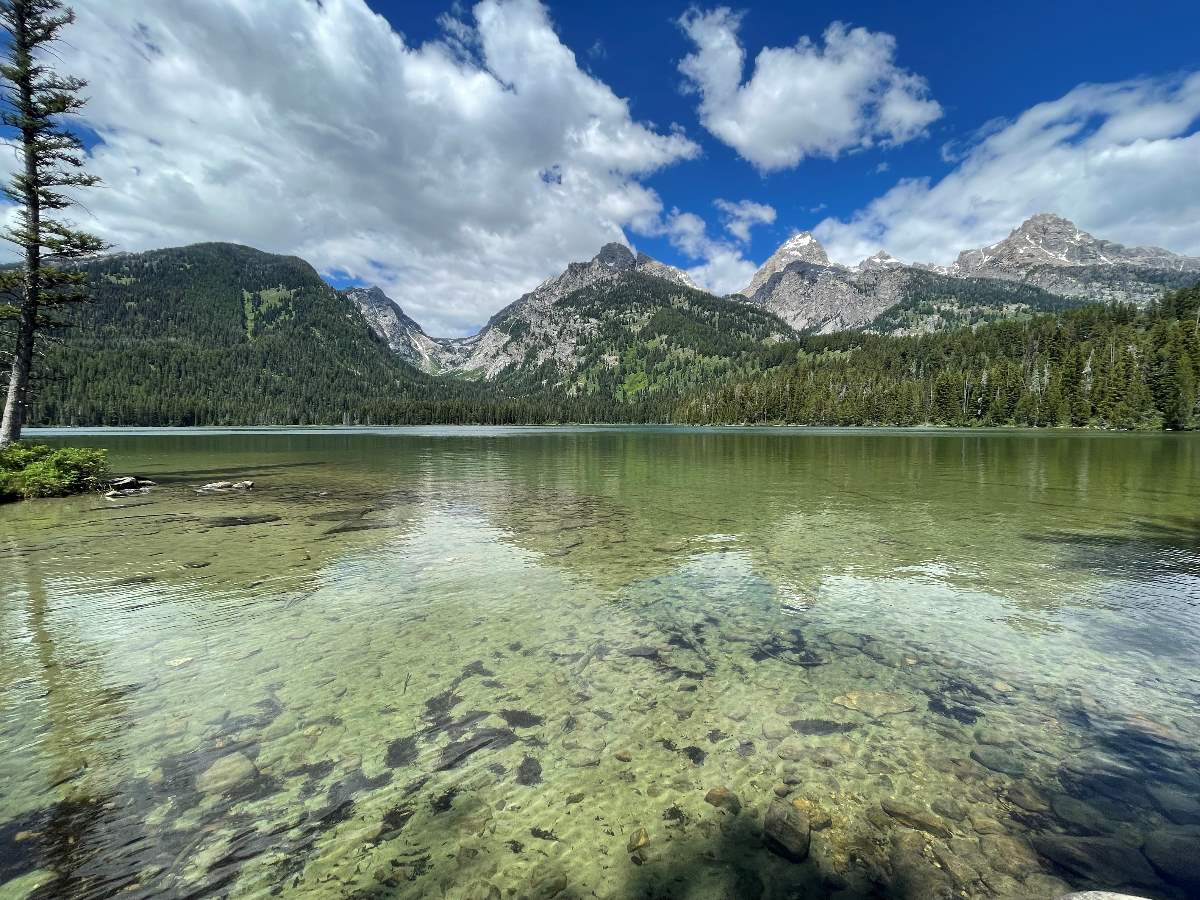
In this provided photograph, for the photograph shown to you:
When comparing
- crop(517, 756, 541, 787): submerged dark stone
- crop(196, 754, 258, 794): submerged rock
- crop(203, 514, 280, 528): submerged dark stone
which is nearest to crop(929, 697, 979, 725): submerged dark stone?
crop(517, 756, 541, 787): submerged dark stone

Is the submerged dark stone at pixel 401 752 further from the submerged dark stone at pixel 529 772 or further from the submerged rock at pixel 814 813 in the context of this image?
the submerged rock at pixel 814 813

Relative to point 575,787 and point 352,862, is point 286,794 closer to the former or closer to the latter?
point 352,862

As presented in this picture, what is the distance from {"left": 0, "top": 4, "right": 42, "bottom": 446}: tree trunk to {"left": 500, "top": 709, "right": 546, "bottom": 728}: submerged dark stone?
39634 millimetres

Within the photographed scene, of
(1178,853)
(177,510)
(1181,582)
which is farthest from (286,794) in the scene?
(177,510)

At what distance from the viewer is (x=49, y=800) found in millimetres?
6320

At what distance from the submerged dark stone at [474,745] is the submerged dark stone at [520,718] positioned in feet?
0.78

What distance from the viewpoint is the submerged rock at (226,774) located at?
6688mm

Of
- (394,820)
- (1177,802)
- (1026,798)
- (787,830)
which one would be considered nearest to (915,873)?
(787,830)

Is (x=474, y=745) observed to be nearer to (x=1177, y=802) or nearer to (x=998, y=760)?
(x=998, y=760)

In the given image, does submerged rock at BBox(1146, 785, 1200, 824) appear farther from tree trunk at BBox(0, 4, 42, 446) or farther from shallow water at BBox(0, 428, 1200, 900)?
tree trunk at BBox(0, 4, 42, 446)

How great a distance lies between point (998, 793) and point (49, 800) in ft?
39.7

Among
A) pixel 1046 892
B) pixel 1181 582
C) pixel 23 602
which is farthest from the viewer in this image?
pixel 1181 582

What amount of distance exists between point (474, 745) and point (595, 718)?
1974 mm

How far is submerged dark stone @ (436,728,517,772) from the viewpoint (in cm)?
726
